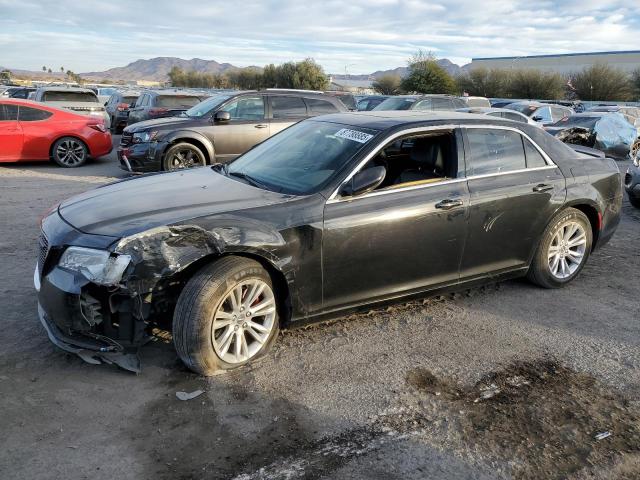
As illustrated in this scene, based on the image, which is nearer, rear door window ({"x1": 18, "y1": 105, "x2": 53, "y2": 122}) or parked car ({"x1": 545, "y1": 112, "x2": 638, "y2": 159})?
rear door window ({"x1": 18, "y1": 105, "x2": 53, "y2": 122})

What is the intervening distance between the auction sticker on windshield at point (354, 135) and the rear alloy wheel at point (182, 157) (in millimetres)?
5873

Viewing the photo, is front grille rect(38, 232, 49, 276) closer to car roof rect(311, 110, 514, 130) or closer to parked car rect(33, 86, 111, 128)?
car roof rect(311, 110, 514, 130)

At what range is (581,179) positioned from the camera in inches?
205

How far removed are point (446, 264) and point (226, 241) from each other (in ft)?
6.17

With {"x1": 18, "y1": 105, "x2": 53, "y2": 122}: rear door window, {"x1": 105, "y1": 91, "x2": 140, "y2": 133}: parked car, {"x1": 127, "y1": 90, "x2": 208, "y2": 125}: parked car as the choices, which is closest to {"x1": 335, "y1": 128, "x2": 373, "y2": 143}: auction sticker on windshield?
{"x1": 18, "y1": 105, "x2": 53, "y2": 122}: rear door window

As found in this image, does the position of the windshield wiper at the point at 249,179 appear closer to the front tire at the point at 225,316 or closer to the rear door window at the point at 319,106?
the front tire at the point at 225,316

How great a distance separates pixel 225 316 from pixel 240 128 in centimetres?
749

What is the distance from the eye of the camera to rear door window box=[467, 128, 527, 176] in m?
4.65

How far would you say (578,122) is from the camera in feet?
54.3

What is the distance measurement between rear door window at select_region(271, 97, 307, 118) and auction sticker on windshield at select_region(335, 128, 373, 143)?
662 centimetres

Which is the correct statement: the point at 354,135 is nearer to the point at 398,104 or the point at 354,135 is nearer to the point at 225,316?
the point at 225,316

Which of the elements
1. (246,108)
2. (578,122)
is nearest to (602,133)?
(578,122)

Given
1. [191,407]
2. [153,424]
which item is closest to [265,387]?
[191,407]

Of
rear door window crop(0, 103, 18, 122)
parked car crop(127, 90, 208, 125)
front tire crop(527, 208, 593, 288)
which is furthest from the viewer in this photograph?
parked car crop(127, 90, 208, 125)
